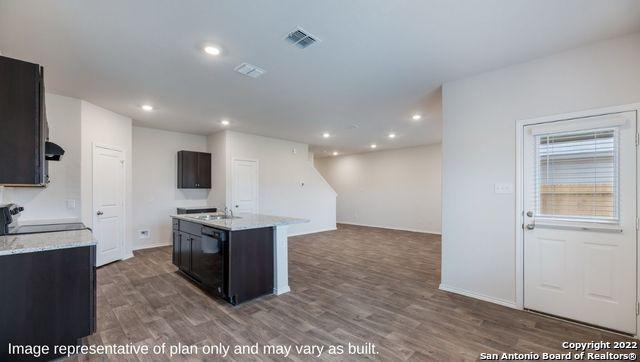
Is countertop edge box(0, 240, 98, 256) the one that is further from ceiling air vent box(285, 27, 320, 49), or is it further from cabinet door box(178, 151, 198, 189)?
cabinet door box(178, 151, 198, 189)

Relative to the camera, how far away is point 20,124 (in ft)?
6.75

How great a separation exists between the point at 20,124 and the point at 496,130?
4385mm

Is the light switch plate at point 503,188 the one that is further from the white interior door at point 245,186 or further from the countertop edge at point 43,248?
the white interior door at point 245,186

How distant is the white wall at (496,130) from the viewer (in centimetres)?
263

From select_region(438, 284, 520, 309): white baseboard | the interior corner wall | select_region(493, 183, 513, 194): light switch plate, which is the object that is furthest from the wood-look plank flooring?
the interior corner wall

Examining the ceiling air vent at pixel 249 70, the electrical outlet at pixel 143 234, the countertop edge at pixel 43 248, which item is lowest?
the electrical outlet at pixel 143 234

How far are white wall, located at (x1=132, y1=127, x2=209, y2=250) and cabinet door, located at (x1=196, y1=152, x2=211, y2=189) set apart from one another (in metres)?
0.42

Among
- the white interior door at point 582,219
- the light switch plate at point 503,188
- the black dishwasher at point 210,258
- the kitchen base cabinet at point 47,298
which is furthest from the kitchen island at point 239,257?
the white interior door at point 582,219

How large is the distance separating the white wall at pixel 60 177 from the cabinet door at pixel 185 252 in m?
1.62

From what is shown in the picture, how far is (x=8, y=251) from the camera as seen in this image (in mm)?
1913

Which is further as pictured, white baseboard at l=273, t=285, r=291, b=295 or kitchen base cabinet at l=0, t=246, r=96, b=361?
white baseboard at l=273, t=285, r=291, b=295

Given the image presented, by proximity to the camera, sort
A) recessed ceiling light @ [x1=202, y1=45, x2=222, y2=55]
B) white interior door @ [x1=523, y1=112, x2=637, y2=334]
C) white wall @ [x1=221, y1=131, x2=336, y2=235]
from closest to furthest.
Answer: white interior door @ [x1=523, y1=112, x2=637, y2=334] < recessed ceiling light @ [x1=202, y1=45, x2=222, y2=55] < white wall @ [x1=221, y1=131, x2=336, y2=235]

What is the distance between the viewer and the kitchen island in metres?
3.16

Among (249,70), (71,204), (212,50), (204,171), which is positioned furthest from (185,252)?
(204,171)
